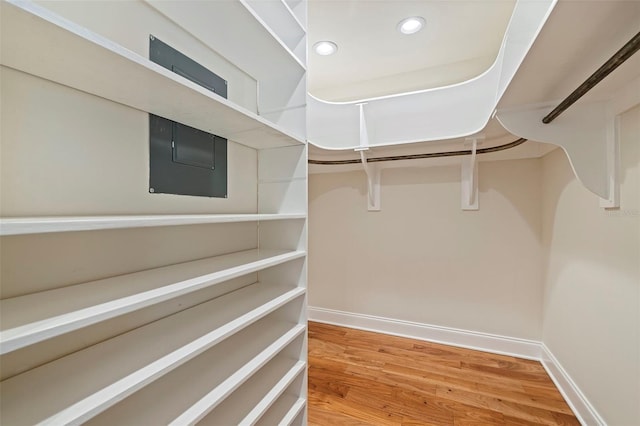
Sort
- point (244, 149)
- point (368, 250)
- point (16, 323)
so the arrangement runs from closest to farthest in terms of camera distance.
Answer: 1. point (16, 323)
2. point (244, 149)
3. point (368, 250)

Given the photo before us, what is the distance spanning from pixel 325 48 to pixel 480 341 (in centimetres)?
276

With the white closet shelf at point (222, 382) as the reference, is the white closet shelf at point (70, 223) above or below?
above

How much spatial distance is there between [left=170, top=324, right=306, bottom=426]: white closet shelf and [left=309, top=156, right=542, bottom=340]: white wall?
1594 millimetres

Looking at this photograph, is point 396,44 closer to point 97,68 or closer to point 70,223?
point 97,68

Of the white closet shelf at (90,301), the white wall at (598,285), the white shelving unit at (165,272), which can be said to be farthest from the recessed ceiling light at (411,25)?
the white closet shelf at (90,301)

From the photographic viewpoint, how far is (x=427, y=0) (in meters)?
1.63

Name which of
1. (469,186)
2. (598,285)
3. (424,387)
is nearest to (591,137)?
(598,285)

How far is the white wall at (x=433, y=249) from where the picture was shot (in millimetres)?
2158

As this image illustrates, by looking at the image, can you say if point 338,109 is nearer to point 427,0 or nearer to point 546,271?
point 427,0

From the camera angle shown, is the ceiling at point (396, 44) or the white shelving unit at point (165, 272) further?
the ceiling at point (396, 44)

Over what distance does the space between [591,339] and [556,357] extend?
58cm

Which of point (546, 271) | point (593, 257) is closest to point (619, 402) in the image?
point (593, 257)

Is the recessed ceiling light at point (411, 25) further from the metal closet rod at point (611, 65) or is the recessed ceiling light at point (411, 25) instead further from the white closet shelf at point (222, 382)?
the white closet shelf at point (222, 382)

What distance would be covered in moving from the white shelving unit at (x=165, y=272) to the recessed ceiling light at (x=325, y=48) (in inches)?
26.9
